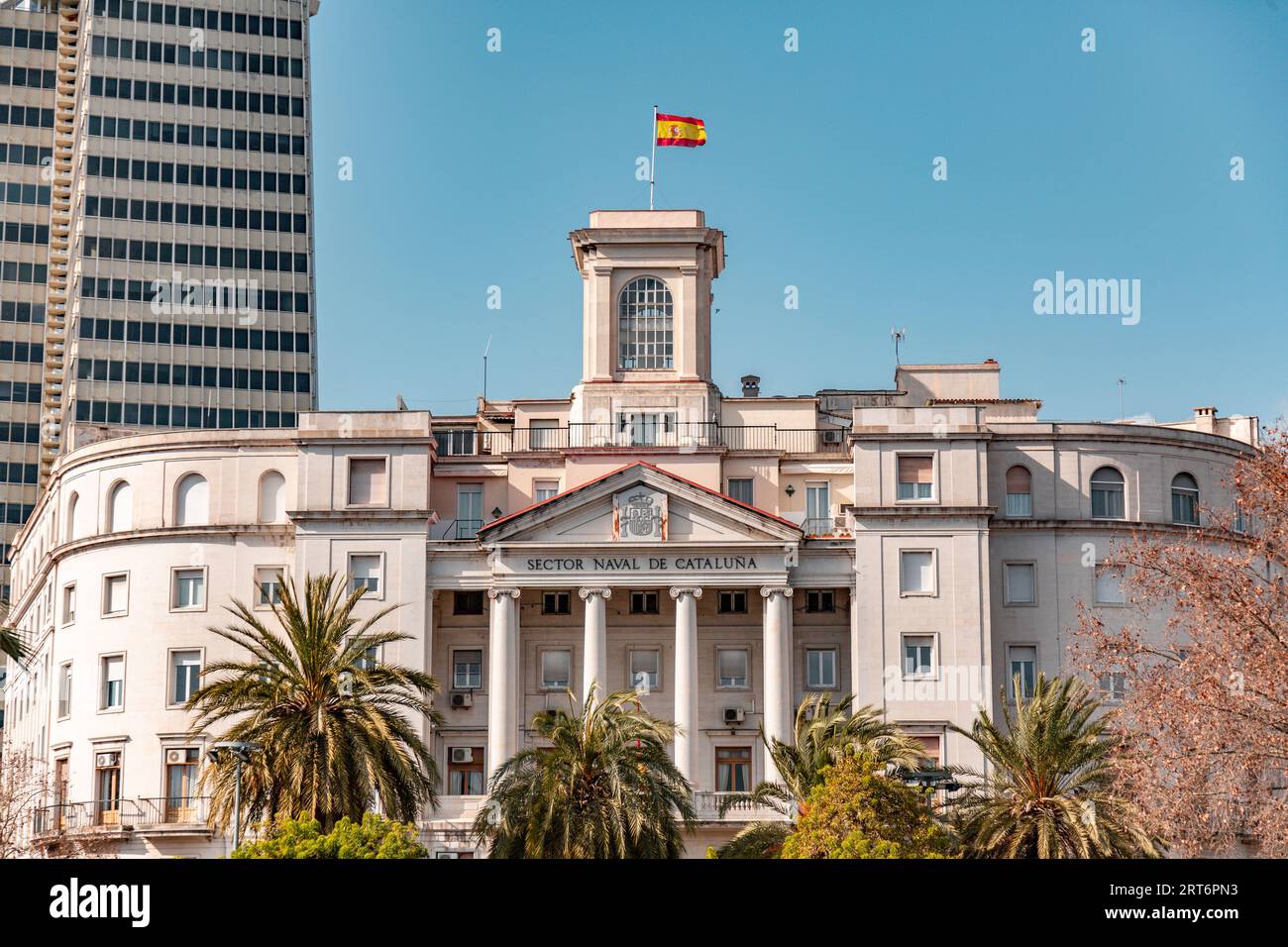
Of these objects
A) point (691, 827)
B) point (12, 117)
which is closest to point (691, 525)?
point (691, 827)

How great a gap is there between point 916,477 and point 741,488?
804 centimetres

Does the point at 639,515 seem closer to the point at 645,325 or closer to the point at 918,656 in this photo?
the point at 645,325

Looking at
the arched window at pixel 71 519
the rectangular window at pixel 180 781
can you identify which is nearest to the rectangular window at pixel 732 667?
the rectangular window at pixel 180 781

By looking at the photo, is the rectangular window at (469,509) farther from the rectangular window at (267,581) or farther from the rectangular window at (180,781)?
the rectangular window at (180,781)

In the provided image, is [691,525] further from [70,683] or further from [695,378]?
[70,683]

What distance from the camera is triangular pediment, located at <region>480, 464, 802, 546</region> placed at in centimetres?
7944

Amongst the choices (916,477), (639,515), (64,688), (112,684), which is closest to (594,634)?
(639,515)

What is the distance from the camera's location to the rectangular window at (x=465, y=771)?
80.0 meters

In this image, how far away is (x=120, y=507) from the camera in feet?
279

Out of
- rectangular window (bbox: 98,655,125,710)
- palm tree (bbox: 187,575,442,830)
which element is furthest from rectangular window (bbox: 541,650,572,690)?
palm tree (bbox: 187,575,442,830)

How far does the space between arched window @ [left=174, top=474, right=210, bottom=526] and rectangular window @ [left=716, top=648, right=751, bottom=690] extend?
70.9ft

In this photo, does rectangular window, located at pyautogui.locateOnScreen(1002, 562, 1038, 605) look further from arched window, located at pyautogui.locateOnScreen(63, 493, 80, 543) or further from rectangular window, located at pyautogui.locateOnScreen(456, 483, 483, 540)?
arched window, located at pyautogui.locateOnScreen(63, 493, 80, 543)
